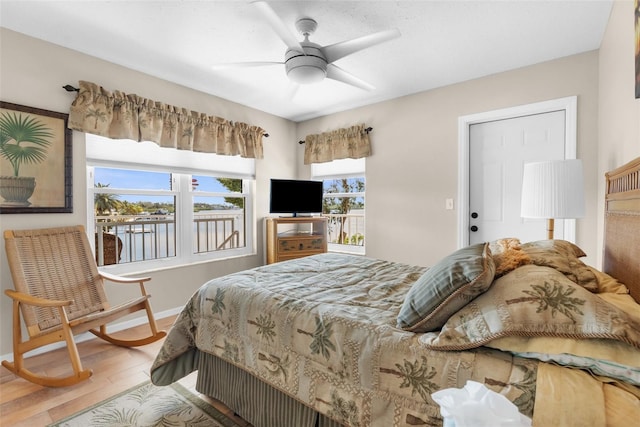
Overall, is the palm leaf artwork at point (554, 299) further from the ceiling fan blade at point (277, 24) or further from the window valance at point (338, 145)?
the window valance at point (338, 145)

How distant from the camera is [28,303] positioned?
1934 mm

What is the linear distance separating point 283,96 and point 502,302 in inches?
127

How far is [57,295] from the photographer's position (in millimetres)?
2268

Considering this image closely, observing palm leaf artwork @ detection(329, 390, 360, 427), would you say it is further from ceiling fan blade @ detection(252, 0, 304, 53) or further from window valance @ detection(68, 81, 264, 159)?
window valance @ detection(68, 81, 264, 159)

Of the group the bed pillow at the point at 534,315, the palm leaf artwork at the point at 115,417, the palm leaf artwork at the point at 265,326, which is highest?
the bed pillow at the point at 534,315

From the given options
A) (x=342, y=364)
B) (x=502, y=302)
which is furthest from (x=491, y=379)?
(x=342, y=364)

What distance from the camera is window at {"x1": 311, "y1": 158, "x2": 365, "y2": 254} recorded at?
159 inches

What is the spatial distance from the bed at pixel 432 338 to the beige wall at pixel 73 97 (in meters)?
1.58

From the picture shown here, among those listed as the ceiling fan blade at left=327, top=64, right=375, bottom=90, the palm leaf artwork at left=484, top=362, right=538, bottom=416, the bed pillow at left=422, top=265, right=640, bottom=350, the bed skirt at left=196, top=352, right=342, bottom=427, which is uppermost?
the ceiling fan blade at left=327, top=64, right=375, bottom=90

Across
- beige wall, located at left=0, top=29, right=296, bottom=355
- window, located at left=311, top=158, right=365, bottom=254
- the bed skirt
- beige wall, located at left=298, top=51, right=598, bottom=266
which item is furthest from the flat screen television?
the bed skirt

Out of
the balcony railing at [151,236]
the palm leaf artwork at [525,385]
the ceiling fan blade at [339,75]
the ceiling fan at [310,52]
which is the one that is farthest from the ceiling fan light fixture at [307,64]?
the balcony railing at [151,236]

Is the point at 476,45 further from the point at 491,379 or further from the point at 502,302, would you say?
the point at 491,379

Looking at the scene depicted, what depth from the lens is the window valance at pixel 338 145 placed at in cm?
377

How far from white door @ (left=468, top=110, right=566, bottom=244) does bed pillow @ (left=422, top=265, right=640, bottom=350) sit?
7.11ft
